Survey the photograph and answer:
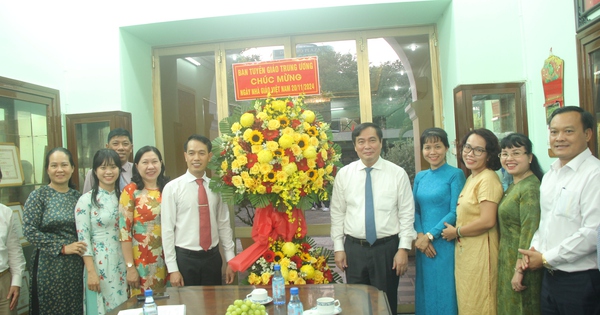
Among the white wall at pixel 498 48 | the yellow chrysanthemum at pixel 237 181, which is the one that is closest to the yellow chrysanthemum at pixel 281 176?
the yellow chrysanthemum at pixel 237 181

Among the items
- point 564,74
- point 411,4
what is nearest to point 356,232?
point 564,74

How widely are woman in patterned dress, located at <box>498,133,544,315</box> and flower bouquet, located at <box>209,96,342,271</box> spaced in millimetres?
1048

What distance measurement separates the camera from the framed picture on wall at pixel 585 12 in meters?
2.19

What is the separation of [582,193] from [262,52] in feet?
9.92

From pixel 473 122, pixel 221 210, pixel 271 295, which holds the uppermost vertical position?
pixel 473 122

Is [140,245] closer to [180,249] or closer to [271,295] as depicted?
[180,249]

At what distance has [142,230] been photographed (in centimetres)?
270

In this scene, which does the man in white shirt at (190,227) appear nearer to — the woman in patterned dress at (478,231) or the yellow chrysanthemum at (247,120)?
the yellow chrysanthemum at (247,120)

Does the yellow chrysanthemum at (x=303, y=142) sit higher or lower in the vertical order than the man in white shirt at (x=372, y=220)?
higher

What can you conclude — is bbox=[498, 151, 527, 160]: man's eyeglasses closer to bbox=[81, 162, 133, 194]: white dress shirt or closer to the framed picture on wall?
the framed picture on wall

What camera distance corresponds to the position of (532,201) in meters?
2.19

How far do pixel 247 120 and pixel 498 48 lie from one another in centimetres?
229

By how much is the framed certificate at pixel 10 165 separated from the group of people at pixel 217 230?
644 mm

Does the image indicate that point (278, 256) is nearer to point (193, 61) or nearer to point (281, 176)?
point (281, 176)
